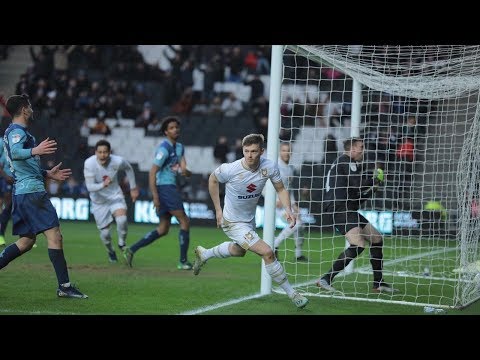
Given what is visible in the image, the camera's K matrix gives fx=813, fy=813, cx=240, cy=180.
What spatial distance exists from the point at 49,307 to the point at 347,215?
10.8ft

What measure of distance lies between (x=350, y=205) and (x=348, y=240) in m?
0.38

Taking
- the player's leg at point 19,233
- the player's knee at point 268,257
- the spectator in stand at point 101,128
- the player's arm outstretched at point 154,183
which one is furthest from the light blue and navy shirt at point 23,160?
the spectator in stand at point 101,128

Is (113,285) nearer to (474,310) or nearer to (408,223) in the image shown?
(474,310)

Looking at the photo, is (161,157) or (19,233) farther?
(161,157)

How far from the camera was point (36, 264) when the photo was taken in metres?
10.6

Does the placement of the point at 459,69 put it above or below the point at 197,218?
above

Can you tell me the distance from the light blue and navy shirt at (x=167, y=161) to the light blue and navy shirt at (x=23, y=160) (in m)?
2.75

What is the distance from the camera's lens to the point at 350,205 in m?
8.77

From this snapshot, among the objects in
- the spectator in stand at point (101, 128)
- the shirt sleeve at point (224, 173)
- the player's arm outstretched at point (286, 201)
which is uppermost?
the spectator in stand at point (101, 128)

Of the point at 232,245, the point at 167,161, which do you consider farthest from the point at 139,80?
the point at 232,245

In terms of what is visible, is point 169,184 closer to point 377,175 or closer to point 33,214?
point 377,175

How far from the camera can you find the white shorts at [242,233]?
24.9ft

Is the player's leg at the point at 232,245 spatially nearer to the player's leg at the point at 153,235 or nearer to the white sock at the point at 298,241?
the player's leg at the point at 153,235

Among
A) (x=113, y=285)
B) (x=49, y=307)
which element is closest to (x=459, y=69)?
(x=113, y=285)
